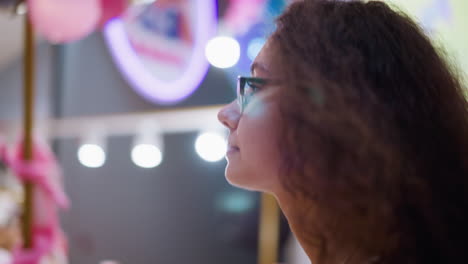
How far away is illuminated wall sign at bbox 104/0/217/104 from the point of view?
1208 millimetres

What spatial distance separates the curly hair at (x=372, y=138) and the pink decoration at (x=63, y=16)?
50 centimetres

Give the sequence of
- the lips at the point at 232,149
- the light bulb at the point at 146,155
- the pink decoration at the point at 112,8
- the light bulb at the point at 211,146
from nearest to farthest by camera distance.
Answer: the lips at the point at 232,149 → the pink decoration at the point at 112,8 → the light bulb at the point at 211,146 → the light bulb at the point at 146,155

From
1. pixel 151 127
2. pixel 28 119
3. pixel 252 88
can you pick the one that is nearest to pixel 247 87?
pixel 252 88

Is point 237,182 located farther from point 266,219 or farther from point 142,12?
point 142,12

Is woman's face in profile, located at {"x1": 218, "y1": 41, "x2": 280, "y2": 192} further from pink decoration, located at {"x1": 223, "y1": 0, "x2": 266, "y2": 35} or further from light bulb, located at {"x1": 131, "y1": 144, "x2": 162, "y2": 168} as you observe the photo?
light bulb, located at {"x1": 131, "y1": 144, "x2": 162, "y2": 168}

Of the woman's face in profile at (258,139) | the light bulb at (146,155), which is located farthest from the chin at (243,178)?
the light bulb at (146,155)

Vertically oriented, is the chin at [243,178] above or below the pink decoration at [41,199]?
above

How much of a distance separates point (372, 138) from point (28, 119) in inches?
22.8

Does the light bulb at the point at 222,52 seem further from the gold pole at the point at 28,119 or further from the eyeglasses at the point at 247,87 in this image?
the eyeglasses at the point at 247,87

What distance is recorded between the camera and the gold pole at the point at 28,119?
0.78m

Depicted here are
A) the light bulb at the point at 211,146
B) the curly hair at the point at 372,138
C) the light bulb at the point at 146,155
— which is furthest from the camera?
the light bulb at the point at 146,155

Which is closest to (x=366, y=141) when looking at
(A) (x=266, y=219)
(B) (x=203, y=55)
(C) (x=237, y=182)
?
(C) (x=237, y=182)

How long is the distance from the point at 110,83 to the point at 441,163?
1.15 meters

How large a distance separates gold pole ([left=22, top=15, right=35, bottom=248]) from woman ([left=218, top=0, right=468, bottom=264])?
430mm
